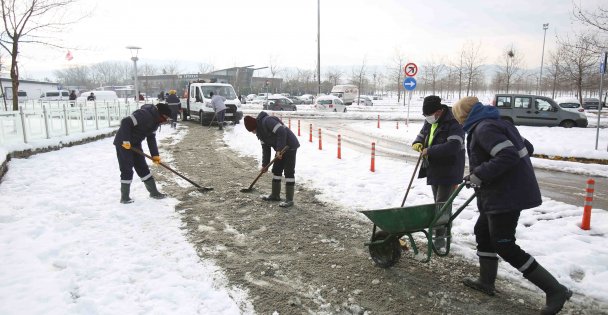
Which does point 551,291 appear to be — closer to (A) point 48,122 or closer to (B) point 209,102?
(A) point 48,122

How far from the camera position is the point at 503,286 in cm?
369

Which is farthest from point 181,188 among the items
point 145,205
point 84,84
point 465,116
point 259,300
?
point 84,84

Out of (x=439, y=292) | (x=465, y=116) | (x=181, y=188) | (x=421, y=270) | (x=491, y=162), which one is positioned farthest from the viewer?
(x=181, y=188)

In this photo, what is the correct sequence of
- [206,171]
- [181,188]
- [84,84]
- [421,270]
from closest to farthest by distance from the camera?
[421,270] → [181,188] → [206,171] → [84,84]

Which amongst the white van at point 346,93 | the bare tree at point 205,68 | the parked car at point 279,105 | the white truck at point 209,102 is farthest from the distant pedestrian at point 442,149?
the bare tree at point 205,68

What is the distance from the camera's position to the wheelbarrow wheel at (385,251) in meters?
3.95

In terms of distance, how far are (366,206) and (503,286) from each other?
2784mm

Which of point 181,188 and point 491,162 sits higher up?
point 491,162

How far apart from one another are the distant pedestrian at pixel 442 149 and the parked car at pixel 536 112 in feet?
46.5

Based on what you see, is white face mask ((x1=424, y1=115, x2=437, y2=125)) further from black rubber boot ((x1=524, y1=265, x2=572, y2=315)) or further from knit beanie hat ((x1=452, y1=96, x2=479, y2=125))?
black rubber boot ((x1=524, y1=265, x2=572, y2=315))

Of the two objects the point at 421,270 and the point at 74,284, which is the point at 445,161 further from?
the point at 74,284

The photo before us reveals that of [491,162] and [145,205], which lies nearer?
[491,162]

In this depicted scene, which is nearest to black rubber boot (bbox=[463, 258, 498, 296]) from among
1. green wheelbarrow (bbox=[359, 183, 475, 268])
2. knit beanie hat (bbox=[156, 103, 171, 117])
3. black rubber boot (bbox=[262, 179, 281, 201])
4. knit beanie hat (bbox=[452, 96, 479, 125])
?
green wheelbarrow (bbox=[359, 183, 475, 268])

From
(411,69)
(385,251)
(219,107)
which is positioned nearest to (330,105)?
(219,107)
